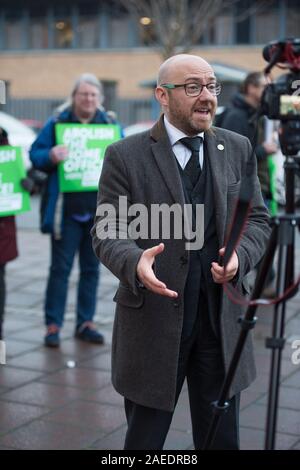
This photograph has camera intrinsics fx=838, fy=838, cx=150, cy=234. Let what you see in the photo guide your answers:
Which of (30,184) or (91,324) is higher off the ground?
(30,184)

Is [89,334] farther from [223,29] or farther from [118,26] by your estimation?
[118,26]

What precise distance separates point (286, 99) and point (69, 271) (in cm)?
417

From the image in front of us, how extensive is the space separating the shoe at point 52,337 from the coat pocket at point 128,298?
321cm

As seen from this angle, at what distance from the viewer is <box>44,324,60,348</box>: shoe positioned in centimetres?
643

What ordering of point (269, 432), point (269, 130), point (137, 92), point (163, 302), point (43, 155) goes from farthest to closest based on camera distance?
point (137, 92) → point (269, 130) → point (43, 155) → point (163, 302) → point (269, 432)

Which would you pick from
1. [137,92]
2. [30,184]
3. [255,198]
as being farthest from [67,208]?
[137,92]

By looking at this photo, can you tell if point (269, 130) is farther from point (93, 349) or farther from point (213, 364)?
point (213, 364)

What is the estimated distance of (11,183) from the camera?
6.28m

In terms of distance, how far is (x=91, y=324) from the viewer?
21.9ft

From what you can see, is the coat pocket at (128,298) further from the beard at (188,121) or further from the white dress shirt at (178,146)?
the beard at (188,121)

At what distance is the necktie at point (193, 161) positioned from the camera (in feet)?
10.8

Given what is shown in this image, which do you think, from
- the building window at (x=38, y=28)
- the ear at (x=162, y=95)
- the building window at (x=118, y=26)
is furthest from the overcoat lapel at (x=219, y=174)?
the building window at (x=38, y=28)

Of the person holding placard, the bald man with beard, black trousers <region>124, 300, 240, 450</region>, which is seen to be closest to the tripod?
the bald man with beard

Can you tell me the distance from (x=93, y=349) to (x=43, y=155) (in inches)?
60.0
